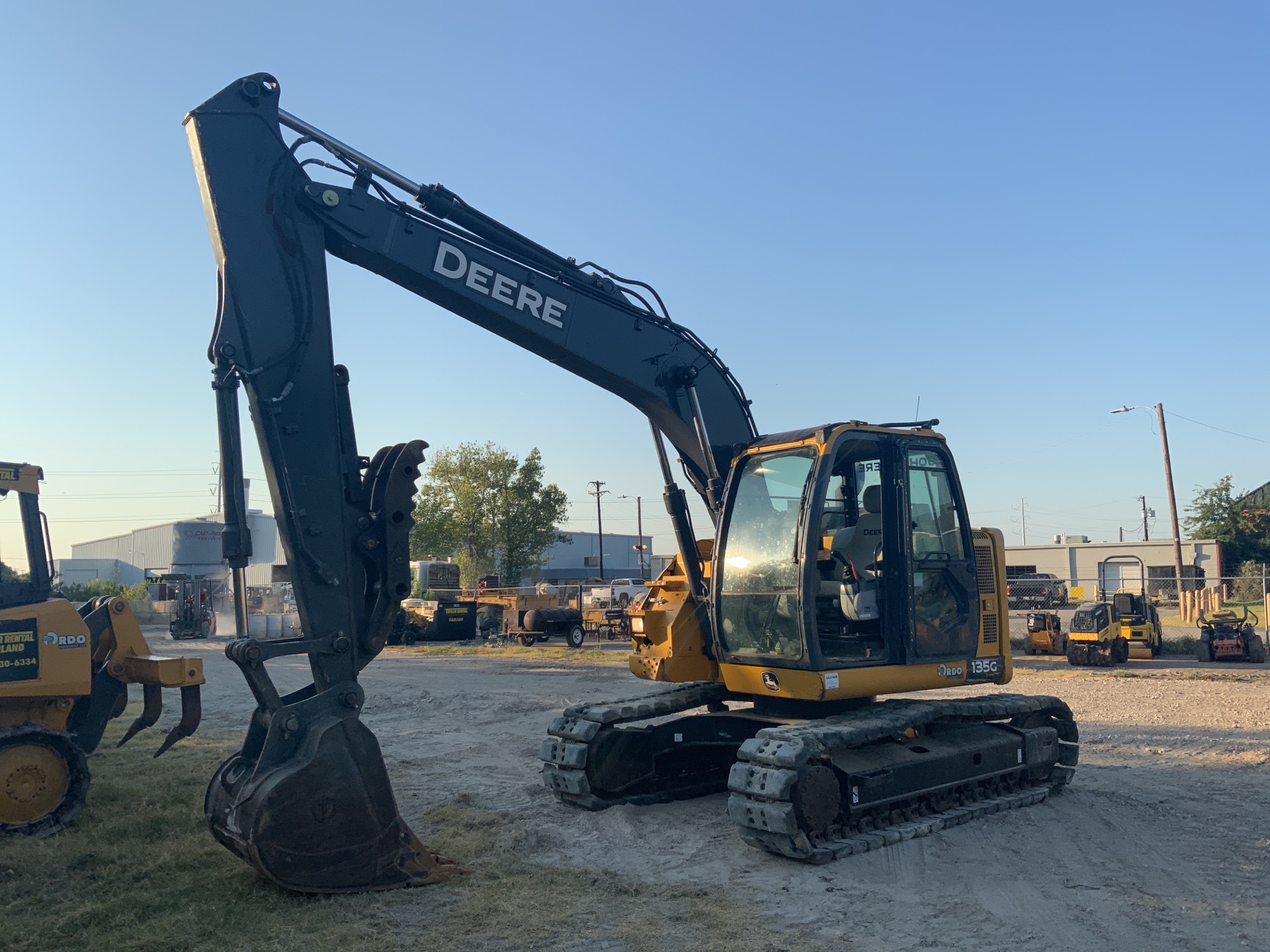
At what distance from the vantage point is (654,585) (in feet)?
29.8

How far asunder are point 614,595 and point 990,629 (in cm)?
2970

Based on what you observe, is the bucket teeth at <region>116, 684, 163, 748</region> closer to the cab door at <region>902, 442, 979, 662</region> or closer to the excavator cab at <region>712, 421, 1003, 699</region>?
the excavator cab at <region>712, 421, 1003, 699</region>

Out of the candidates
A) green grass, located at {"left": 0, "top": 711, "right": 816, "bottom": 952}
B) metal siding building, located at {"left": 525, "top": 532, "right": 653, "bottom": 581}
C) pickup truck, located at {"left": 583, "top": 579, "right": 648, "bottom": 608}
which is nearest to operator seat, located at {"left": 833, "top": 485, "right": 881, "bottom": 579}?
green grass, located at {"left": 0, "top": 711, "right": 816, "bottom": 952}

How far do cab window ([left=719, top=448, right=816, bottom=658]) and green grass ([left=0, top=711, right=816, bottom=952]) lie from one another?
1.80 metres

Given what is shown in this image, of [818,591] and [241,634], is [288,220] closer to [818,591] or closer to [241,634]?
[241,634]

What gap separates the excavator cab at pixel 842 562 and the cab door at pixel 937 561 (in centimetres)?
1

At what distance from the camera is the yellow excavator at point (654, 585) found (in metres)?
6.12

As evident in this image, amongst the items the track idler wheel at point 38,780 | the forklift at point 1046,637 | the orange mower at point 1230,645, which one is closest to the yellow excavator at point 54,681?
the track idler wheel at point 38,780

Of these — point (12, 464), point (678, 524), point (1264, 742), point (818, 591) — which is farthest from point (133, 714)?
point (1264, 742)

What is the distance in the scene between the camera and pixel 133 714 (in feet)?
51.8

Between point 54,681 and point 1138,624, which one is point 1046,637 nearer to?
point 1138,624

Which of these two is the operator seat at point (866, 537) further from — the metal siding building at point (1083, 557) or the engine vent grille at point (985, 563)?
the metal siding building at point (1083, 557)

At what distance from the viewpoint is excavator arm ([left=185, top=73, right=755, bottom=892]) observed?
5832mm

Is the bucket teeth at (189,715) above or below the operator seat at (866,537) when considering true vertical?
below
